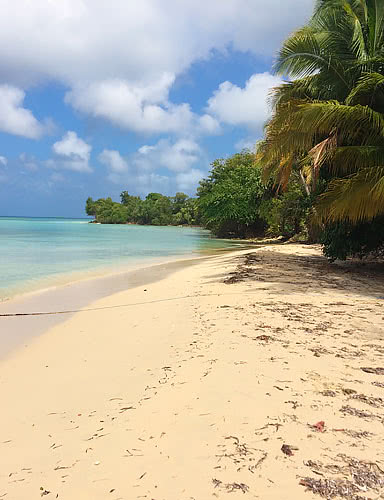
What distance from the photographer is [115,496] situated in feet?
5.86

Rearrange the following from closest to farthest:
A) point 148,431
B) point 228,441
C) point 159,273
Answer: point 228,441 < point 148,431 < point 159,273

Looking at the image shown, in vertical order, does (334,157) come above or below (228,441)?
above

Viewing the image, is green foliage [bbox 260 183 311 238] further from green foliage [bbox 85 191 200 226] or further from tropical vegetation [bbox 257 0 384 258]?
green foliage [bbox 85 191 200 226]

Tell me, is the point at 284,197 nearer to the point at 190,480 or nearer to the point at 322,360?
the point at 322,360

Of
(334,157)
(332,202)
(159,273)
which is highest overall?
(334,157)

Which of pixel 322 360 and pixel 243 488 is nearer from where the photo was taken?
pixel 243 488

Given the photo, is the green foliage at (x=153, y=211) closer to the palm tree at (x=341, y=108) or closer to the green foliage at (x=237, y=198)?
the green foliage at (x=237, y=198)

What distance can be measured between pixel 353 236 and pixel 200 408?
25.5 feet

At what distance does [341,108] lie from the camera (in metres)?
7.29

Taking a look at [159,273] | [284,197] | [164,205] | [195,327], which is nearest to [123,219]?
[164,205]

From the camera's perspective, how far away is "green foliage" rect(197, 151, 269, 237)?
28.3 m

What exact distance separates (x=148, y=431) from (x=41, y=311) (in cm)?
489

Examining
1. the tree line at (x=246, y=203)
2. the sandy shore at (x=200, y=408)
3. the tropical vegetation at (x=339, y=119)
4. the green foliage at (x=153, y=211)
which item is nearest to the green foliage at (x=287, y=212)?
the tree line at (x=246, y=203)

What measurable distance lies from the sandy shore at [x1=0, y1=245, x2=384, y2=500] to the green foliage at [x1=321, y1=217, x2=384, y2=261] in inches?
158
